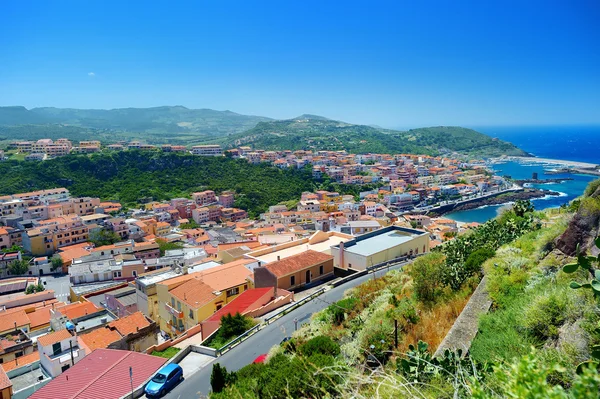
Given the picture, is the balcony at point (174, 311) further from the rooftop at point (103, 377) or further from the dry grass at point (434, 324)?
the dry grass at point (434, 324)

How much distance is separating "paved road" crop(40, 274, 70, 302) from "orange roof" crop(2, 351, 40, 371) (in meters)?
10.8

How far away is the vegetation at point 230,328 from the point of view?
31.8 ft

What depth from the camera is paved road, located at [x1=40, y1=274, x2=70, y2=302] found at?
78.7ft

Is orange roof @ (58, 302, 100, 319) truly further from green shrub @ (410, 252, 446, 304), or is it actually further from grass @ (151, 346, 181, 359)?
green shrub @ (410, 252, 446, 304)

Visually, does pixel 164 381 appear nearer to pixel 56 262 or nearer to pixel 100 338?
pixel 100 338

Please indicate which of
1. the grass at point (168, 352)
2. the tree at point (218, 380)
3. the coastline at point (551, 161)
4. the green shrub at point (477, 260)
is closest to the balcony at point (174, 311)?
the grass at point (168, 352)

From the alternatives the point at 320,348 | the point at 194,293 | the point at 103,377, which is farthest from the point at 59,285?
the point at 320,348

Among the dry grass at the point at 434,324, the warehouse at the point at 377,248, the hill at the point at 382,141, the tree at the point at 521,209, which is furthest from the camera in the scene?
the hill at the point at 382,141

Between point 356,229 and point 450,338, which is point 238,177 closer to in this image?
point 356,229

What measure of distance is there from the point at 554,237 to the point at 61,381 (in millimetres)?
10698

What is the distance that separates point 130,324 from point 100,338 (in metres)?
0.97

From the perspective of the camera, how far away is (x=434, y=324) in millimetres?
5328

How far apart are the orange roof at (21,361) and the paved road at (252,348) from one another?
8.71m

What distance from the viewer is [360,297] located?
30.3ft
